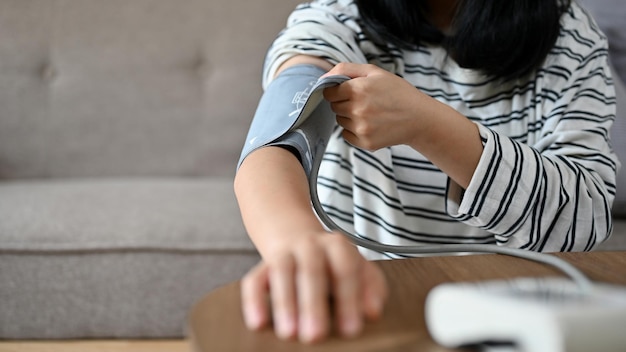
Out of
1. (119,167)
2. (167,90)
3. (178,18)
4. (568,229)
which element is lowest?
(119,167)

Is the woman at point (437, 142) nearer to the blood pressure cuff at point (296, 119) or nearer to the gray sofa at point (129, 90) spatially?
the blood pressure cuff at point (296, 119)

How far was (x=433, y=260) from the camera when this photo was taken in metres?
0.44

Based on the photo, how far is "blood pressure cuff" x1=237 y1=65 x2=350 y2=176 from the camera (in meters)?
0.49

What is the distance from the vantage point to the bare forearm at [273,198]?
37cm

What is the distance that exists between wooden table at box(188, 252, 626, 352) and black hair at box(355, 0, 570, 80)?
14.2 inches

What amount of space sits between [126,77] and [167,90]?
11 centimetres

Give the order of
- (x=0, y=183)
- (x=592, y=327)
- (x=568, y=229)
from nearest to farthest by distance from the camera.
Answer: (x=592, y=327) → (x=568, y=229) → (x=0, y=183)

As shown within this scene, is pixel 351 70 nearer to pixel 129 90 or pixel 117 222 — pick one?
pixel 117 222

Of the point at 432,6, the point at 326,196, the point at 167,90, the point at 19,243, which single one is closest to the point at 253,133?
the point at 326,196

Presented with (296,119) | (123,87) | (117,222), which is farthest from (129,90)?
(296,119)

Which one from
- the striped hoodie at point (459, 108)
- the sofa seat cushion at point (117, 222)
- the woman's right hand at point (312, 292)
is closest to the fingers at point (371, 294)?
the woman's right hand at point (312, 292)

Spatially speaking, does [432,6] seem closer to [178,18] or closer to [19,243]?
[19,243]

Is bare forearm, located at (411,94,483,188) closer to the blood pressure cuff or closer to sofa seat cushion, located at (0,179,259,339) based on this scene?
the blood pressure cuff

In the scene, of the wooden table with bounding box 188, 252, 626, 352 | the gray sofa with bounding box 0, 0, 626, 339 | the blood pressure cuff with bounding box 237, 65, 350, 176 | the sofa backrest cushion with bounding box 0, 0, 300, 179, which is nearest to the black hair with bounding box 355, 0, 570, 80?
the blood pressure cuff with bounding box 237, 65, 350, 176
